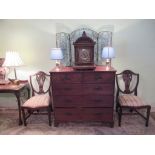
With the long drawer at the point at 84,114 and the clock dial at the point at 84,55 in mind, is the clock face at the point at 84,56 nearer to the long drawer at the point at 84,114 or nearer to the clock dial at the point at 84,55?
the clock dial at the point at 84,55

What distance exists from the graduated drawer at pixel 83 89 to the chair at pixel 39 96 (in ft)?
0.97

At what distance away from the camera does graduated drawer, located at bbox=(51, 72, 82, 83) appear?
246 centimetres

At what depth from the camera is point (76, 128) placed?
8.59 feet

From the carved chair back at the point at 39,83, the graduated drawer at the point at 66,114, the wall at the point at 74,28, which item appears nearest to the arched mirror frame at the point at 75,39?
the wall at the point at 74,28

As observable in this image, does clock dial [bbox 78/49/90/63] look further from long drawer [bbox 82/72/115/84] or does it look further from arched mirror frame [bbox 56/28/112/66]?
arched mirror frame [bbox 56/28/112/66]

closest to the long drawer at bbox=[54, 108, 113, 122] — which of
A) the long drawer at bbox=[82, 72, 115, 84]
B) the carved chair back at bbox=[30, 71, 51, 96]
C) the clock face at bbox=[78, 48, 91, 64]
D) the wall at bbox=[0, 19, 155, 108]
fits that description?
the long drawer at bbox=[82, 72, 115, 84]

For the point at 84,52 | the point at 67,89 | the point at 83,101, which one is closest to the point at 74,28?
the point at 84,52

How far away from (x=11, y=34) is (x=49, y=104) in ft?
4.78

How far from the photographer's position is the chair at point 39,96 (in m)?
2.61

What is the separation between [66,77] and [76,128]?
0.85 m

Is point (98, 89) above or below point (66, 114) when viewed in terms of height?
above

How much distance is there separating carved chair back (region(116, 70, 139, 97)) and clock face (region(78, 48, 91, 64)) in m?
0.74

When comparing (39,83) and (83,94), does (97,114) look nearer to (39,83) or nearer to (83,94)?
(83,94)
